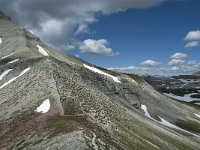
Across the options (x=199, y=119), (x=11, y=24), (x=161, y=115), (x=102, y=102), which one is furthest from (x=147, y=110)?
(x=11, y=24)

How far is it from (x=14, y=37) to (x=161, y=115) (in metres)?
71.2

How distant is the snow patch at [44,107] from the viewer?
60.1 metres

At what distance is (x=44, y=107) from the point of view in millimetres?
61219

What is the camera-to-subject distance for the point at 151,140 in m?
66.1

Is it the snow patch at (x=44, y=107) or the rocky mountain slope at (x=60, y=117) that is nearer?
the rocky mountain slope at (x=60, y=117)

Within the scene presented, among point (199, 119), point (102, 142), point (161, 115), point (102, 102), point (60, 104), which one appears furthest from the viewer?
point (199, 119)

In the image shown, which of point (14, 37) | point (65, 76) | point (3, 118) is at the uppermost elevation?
point (14, 37)

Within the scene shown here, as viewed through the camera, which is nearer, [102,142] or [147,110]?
[102,142]

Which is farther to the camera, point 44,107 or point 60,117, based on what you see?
point 44,107

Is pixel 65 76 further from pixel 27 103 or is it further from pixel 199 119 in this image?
pixel 199 119

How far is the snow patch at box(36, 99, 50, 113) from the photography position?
60.1 metres

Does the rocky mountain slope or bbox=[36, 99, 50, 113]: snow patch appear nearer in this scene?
the rocky mountain slope

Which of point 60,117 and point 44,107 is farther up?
point 44,107

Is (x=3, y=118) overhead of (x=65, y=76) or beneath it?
beneath
